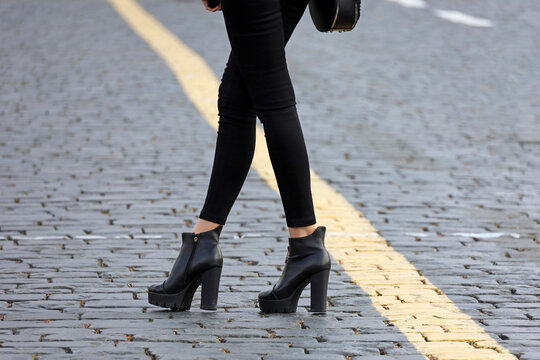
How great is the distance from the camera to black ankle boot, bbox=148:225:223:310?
3.56m

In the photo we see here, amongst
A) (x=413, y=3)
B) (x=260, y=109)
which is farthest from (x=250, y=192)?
(x=413, y=3)

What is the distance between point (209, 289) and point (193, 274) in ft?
0.22

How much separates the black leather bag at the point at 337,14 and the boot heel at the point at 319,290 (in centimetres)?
75

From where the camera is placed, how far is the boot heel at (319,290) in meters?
3.53

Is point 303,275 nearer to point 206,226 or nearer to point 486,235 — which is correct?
point 206,226

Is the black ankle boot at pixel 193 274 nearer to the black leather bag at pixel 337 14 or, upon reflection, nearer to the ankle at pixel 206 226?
the ankle at pixel 206 226

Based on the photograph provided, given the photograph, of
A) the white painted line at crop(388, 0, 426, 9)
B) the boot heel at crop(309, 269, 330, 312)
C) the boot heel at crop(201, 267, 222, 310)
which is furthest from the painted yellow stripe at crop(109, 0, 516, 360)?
the white painted line at crop(388, 0, 426, 9)

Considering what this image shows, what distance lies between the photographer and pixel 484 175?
21.1ft

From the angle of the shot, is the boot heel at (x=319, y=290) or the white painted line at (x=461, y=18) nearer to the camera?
the boot heel at (x=319, y=290)

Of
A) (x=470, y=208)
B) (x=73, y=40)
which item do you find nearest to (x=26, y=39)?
(x=73, y=40)

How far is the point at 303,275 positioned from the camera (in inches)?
139

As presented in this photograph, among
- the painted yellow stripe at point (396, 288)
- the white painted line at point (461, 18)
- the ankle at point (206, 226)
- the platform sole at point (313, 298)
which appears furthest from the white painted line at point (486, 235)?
the white painted line at point (461, 18)

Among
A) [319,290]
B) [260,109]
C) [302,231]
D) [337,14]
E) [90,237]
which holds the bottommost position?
[90,237]

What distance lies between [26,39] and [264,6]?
10688 millimetres
